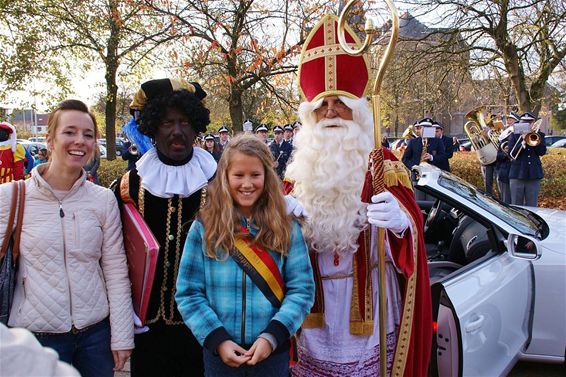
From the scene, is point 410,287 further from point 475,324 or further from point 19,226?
point 19,226

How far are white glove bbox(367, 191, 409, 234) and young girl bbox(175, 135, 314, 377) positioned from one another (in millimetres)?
329

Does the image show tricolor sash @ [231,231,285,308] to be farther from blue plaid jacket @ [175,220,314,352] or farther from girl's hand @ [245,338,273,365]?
girl's hand @ [245,338,273,365]

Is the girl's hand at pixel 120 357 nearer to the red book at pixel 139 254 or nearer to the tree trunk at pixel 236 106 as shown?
the red book at pixel 139 254

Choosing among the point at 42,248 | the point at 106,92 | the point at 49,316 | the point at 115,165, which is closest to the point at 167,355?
the point at 49,316

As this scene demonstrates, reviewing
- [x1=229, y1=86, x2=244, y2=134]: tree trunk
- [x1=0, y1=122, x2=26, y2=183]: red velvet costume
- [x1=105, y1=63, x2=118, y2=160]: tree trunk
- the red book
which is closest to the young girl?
the red book

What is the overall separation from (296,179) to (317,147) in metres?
0.22

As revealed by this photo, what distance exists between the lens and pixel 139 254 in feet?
7.22

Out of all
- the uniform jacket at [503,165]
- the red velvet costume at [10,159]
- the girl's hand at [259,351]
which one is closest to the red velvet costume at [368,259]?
the girl's hand at [259,351]

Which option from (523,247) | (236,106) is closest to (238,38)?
(236,106)

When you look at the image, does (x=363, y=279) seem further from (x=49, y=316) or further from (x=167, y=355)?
(x=49, y=316)

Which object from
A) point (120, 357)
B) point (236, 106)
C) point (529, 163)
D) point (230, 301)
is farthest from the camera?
point (236, 106)

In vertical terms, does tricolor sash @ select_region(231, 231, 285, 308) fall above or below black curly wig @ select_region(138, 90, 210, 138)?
below

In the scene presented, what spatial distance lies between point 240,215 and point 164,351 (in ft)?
2.88

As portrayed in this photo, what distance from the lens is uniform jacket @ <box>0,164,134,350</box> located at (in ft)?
6.52
